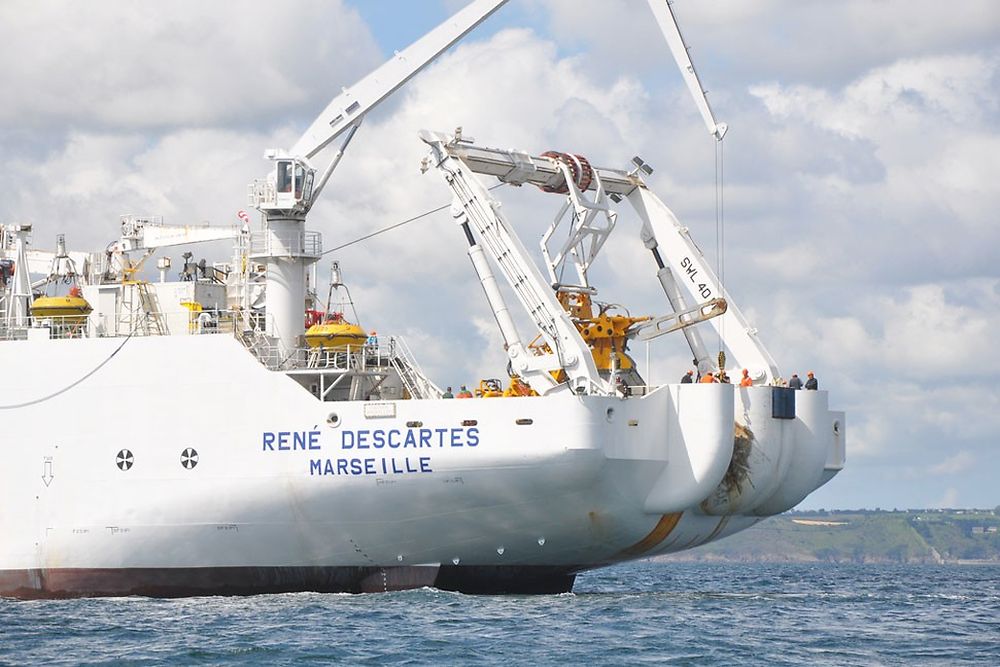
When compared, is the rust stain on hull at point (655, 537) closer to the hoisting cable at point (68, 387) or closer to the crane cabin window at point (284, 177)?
the crane cabin window at point (284, 177)

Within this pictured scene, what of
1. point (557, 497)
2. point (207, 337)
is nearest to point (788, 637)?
point (557, 497)

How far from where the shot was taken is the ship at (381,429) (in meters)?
31.2

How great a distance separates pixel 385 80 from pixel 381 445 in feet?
29.9

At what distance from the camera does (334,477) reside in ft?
104

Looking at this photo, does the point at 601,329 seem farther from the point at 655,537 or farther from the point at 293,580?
the point at 293,580

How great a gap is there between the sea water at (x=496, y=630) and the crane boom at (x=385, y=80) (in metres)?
10.3

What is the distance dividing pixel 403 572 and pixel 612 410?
18.1 feet

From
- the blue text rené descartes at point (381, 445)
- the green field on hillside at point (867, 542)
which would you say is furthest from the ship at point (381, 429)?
the green field on hillside at point (867, 542)

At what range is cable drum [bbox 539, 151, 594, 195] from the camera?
1378 inches

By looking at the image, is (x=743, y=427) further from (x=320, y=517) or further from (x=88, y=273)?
(x=88, y=273)

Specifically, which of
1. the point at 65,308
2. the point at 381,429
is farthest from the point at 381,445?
the point at 65,308

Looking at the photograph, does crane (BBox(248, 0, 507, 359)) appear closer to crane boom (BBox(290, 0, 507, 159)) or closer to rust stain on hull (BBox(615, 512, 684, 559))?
crane boom (BBox(290, 0, 507, 159))

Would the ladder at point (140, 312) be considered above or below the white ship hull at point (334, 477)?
above

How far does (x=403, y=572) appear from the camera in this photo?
107 feet
